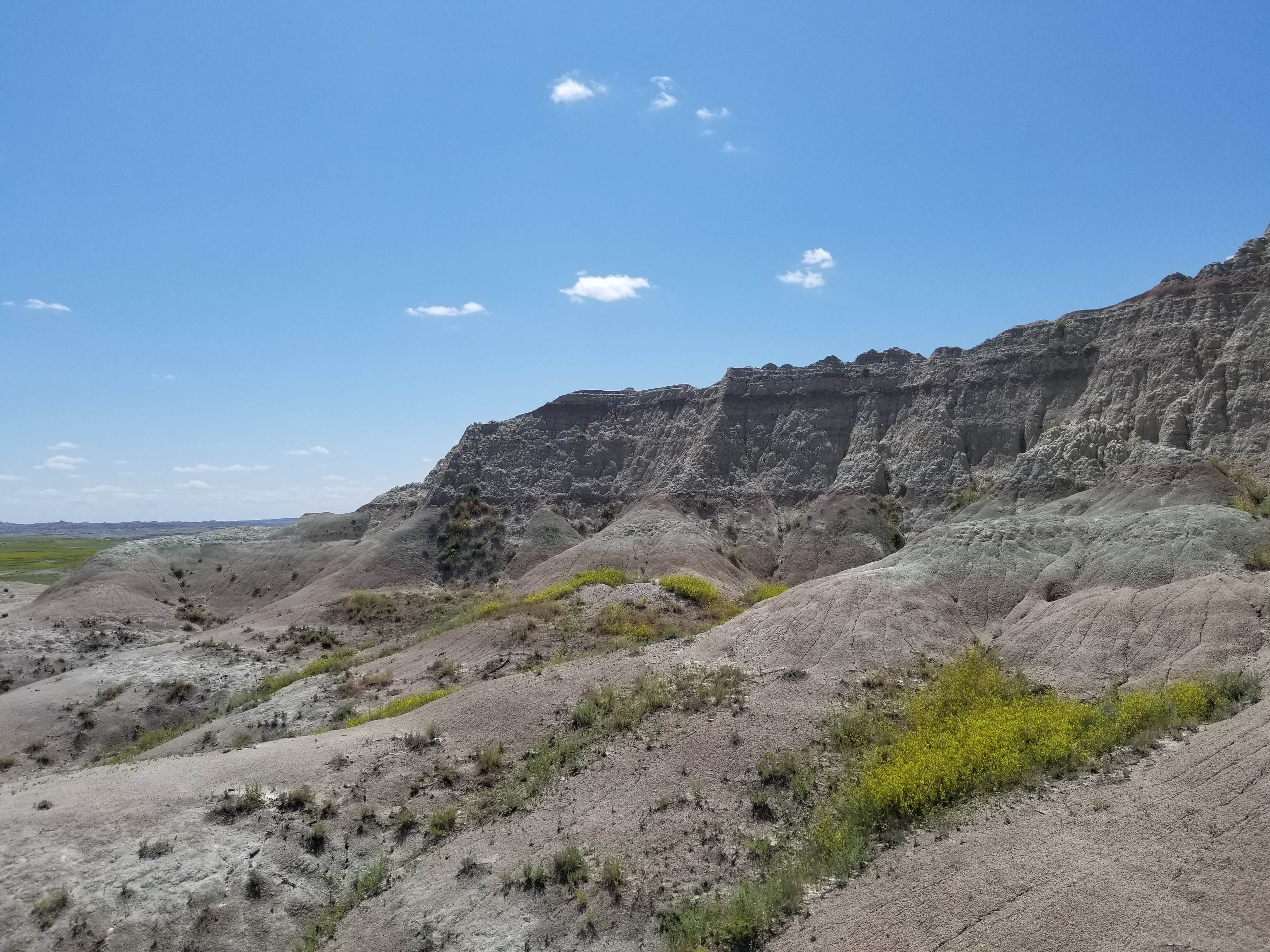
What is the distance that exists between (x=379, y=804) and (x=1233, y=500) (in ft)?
120

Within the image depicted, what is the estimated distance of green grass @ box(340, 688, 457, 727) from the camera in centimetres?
2275

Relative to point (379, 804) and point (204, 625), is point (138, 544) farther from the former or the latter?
point (379, 804)

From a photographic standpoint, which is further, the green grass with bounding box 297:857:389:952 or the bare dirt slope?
the green grass with bounding box 297:857:389:952

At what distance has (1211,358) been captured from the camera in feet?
145

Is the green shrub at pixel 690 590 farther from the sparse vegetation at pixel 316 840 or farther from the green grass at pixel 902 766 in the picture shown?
the sparse vegetation at pixel 316 840

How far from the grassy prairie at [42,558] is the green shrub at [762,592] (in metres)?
54.1

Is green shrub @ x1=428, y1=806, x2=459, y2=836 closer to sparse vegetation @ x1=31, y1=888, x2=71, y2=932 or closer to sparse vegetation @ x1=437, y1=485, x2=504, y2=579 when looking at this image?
sparse vegetation @ x1=31, y1=888, x2=71, y2=932

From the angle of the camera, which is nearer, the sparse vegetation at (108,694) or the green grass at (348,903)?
the green grass at (348,903)

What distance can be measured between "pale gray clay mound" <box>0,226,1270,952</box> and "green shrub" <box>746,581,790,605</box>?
52 cm

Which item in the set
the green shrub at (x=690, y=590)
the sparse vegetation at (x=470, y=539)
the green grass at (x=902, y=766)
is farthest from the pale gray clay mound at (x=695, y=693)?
the green shrub at (x=690, y=590)

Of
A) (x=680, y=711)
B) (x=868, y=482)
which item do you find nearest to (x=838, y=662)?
(x=680, y=711)

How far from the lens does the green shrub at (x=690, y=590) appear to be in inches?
1378

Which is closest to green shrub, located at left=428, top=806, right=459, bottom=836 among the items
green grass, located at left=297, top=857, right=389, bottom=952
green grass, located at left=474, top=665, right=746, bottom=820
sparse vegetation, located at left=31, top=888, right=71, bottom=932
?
green grass, located at left=474, top=665, right=746, bottom=820

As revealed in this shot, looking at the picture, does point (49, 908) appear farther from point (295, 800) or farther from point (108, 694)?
point (108, 694)
